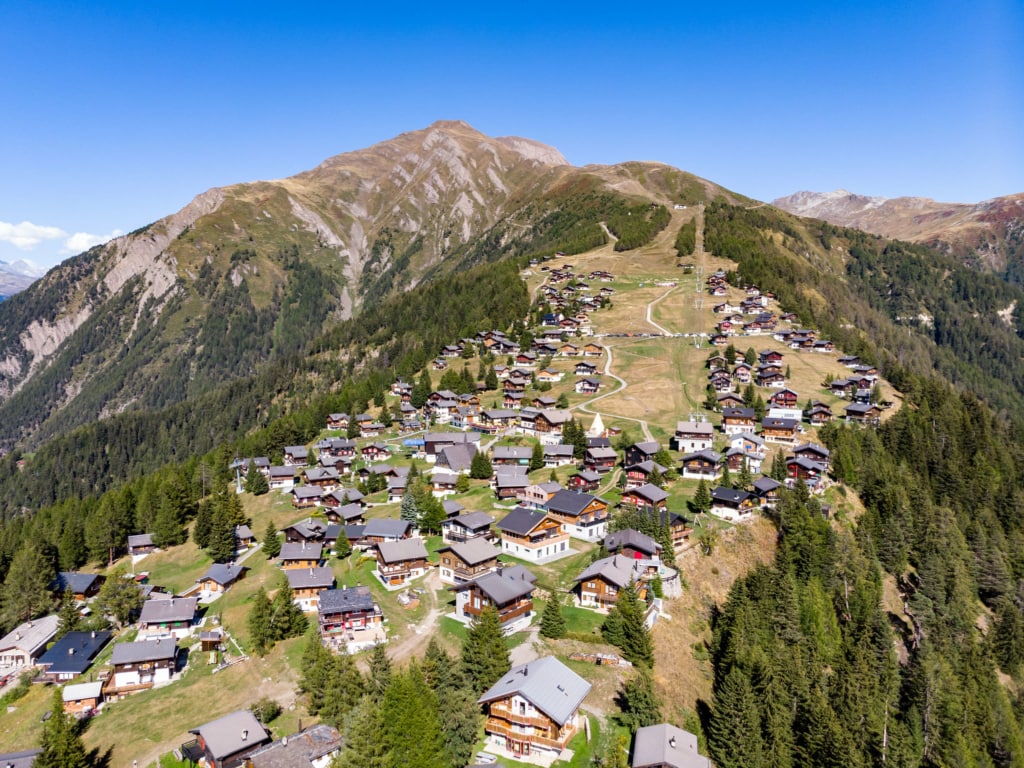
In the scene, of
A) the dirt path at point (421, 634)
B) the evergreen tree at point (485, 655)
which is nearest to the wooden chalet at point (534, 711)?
the evergreen tree at point (485, 655)

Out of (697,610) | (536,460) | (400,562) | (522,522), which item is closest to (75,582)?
(400,562)

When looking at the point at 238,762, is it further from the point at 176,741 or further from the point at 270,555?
the point at 270,555

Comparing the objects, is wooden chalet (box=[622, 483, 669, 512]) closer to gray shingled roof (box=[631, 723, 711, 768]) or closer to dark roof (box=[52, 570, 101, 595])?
gray shingled roof (box=[631, 723, 711, 768])

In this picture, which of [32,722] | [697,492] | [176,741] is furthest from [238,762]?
[697,492]

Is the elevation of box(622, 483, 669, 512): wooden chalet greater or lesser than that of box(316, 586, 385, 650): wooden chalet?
greater

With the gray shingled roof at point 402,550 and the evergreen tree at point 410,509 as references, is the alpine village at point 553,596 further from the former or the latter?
the evergreen tree at point 410,509

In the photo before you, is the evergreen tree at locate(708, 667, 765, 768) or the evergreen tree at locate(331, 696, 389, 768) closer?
the evergreen tree at locate(331, 696, 389, 768)

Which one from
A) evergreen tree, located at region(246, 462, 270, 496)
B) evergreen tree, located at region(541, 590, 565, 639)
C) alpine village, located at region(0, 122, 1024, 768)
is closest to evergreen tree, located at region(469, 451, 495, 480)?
alpine village, located at region(0, 122, 1024, 768)
